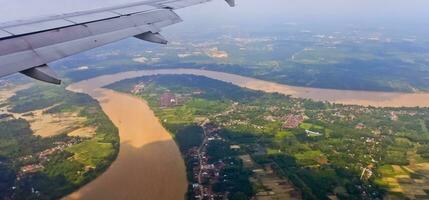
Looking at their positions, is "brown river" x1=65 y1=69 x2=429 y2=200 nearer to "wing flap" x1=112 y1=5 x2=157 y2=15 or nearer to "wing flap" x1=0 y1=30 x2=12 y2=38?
"wing flap" x1=112 y1=5 x2=157 y2=15

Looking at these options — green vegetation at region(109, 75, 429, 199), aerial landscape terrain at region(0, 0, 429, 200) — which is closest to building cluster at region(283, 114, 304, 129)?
aerial landscape terrain at region(0, 0, 429, 200)

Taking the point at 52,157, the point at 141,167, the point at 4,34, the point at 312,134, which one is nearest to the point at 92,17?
the point at 4,34

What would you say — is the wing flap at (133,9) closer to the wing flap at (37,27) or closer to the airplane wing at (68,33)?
the airplane wing at (68,33)

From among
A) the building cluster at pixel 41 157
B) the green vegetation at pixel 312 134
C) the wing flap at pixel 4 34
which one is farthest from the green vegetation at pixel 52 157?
the wing flap at pixel 4 34

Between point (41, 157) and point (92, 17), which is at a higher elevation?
point (92, 17)

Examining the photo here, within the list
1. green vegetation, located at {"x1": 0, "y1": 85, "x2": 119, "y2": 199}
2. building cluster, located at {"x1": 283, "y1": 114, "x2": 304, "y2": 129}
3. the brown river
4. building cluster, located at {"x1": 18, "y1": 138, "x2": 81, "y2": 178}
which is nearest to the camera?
the brown river

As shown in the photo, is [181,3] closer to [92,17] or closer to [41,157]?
[92,17]
